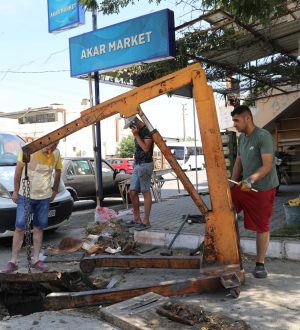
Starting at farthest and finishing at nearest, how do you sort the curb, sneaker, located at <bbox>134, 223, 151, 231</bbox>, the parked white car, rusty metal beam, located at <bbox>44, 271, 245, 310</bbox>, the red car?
1. the red car
2. sneaker, located at <bbox>134, 223, 151, 231</bbox>
3. the parked white car
4. the curb
5. rusty metal beam, located at <bbox>44, 271, 245, 310</bbox>

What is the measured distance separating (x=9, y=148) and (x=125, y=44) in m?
2.96

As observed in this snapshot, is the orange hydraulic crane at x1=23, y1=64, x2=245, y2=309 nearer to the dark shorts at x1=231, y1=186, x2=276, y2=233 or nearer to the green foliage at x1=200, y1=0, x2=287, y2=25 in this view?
the dark shorts at x1=231, y1=186, x2=276, y2=233

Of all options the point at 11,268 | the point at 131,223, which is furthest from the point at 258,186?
the point at 131,223

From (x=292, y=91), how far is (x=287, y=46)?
17.2ft

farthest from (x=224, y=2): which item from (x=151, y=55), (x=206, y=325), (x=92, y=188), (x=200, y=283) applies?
(x=92, y=188)

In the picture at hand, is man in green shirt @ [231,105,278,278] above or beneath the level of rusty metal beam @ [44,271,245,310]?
above

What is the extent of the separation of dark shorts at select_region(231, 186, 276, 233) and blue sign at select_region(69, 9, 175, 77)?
326 centimetres

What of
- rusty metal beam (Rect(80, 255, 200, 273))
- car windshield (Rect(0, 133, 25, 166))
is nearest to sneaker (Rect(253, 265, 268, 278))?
rusty metal beam (Rect(80, 255, 200, 273))

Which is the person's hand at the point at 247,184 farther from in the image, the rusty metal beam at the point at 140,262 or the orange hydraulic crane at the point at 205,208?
the rusty metal beam at the point at 140,262

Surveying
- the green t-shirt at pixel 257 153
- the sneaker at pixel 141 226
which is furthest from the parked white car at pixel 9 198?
the green t-shirt at pixel 257 153

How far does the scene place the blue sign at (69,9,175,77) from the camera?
7.00 metres

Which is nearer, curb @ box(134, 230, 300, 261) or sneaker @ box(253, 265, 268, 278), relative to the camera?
sneaker @ box(253, 265, 268, 278)

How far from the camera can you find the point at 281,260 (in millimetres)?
5371

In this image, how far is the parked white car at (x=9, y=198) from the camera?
6535 mm
